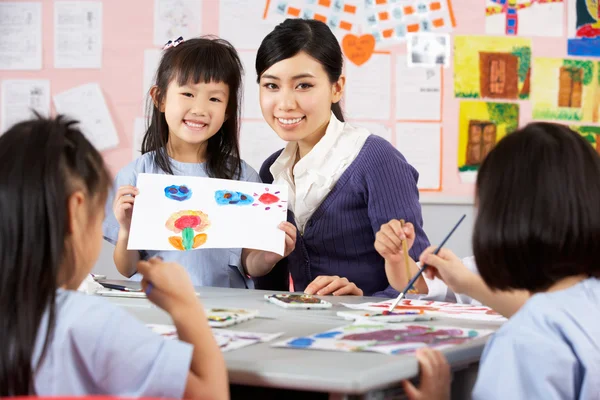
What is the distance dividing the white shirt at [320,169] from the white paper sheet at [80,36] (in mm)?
1586

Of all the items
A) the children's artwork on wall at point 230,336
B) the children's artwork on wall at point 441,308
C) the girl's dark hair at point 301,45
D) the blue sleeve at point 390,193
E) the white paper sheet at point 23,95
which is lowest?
the children's artwork on wall at point 441,308

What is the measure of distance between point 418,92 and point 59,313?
265 cm

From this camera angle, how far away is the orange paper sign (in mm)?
3375

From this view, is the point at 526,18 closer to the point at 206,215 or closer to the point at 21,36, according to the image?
the point at 206,215

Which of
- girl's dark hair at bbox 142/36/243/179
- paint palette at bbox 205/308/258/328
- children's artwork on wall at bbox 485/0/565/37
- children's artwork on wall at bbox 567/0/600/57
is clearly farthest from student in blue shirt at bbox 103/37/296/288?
children's artwork on wall at bbox 567/0/600/57

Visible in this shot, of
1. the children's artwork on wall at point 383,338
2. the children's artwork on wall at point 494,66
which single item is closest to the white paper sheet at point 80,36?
the children's artwork on wall at point 494,66

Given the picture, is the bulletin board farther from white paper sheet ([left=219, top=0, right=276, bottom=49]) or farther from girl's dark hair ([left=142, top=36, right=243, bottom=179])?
girl's dark hair ([left=142, top=36, right=243, bottom=179])

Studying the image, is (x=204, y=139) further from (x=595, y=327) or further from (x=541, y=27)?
(x=541, y=27)

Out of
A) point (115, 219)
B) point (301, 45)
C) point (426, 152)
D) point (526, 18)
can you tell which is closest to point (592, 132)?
point (526, 18)

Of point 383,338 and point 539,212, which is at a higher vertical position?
point 539,212

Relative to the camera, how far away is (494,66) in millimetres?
3342

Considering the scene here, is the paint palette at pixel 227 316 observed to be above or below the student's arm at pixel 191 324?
below

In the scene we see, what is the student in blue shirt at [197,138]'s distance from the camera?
2135 mm

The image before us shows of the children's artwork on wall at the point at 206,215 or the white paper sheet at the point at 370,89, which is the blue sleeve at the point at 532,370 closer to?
the children's artwork on wall at the point at 206,215
